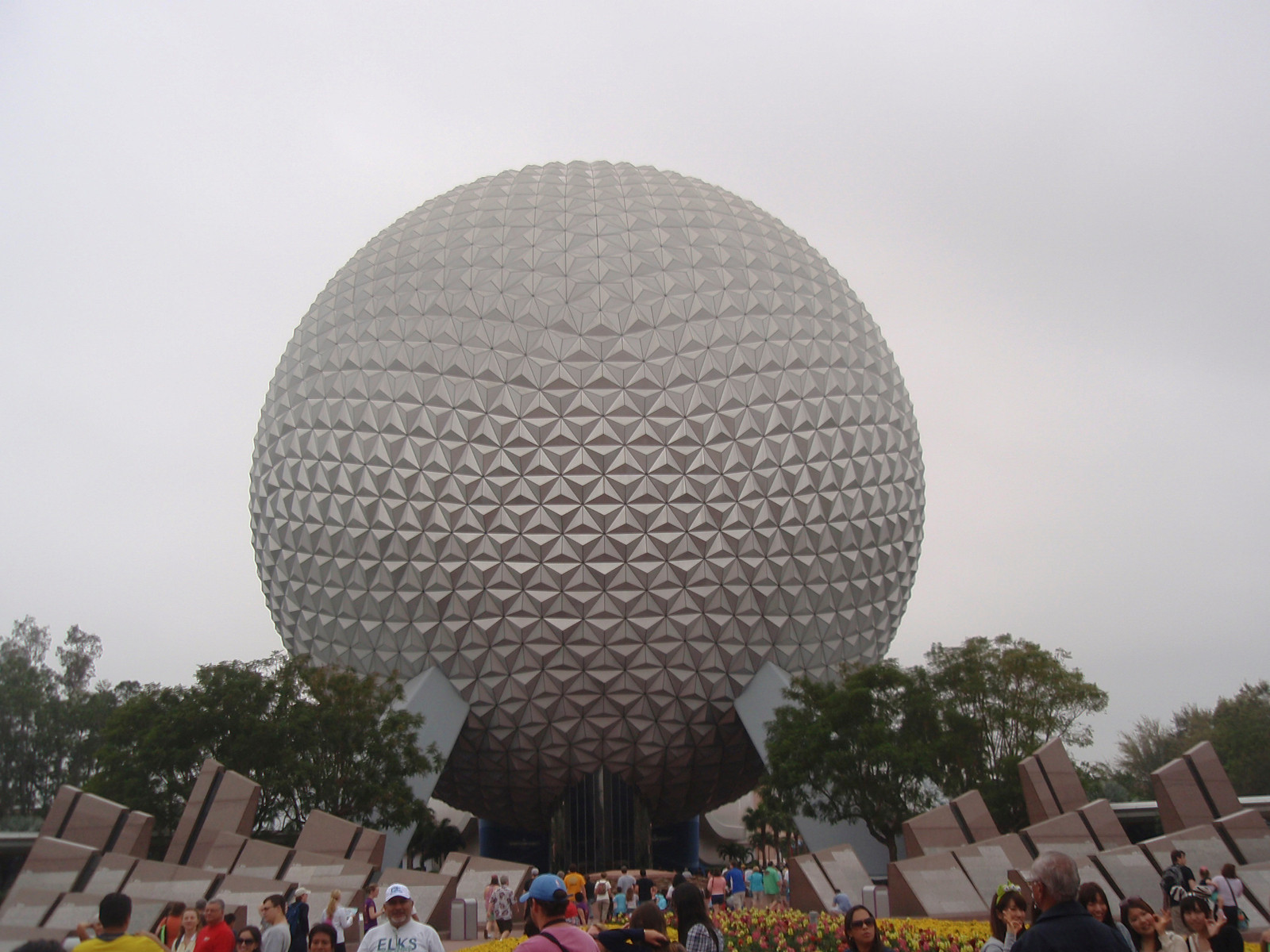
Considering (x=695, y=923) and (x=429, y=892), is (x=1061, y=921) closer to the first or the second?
(x=695, y=923)

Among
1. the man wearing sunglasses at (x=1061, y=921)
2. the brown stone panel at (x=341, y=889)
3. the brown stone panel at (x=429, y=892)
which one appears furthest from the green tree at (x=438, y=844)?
the man wearing sunglasses at (x=1061, y=921)

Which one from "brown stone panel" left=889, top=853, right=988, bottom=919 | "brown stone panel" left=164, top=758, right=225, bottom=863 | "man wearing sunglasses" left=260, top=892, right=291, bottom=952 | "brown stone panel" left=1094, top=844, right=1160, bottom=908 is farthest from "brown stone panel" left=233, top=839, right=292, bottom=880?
"brown stone panel" left=1094, top=844, right=1160, bottom=908

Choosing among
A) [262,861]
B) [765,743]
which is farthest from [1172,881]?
[262,861]

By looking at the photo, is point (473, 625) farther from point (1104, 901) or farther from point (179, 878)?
point (1104, 901)

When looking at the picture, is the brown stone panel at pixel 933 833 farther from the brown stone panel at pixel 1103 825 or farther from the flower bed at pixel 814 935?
the flower bed at pixel 814 935

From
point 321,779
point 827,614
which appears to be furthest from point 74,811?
point 827,614

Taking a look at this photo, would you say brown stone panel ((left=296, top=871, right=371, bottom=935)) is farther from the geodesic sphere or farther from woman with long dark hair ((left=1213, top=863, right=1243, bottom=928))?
woman with long dark hair ((left=1213, top=863, right=1243, bottom=928))

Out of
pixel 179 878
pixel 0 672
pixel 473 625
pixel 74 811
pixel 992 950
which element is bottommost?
pixel 992 950

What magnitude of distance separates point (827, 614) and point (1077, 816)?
7.76m

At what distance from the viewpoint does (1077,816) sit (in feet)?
58.2

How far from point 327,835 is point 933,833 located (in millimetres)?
10249

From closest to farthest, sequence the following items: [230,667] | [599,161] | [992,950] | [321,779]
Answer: [992,950]
[321,779]
[230,667]
[599,161]

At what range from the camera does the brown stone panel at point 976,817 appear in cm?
1797

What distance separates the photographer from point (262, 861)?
1522 cm
